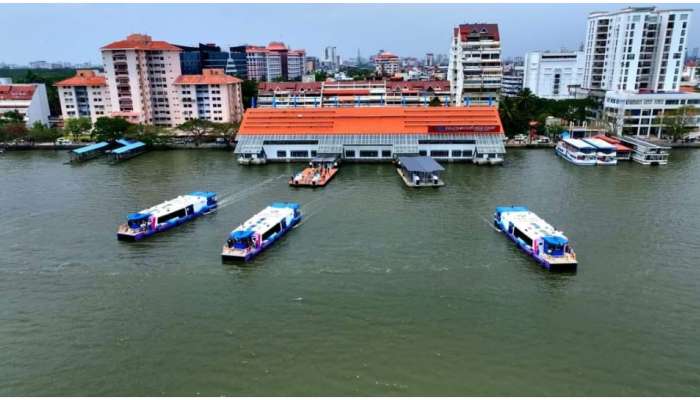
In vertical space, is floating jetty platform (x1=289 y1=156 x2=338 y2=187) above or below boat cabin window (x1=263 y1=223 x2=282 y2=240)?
above

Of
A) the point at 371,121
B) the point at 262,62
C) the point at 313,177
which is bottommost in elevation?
the point at 313,177

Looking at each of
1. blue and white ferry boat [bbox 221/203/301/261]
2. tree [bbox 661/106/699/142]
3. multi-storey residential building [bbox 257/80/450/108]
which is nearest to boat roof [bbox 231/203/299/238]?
blue and white ferry boat [bbox 221/203/301/261]

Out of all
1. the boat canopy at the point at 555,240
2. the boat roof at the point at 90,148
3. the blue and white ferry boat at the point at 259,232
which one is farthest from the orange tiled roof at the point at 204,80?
the boat canopy at the point at 555,240

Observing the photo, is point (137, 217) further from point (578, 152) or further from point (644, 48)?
point (644, 48)

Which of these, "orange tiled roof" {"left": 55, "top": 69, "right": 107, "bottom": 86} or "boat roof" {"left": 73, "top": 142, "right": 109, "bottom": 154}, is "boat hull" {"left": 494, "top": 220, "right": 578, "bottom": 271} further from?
"orange tiled roof" {"left": 55, "top": 69, "right": 107, "bottom": 86}

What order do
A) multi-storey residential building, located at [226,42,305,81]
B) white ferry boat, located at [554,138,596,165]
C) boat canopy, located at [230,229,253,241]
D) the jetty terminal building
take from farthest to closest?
1. multi-storey residential building, located at [226,42,305,81]
2. the jetty terminal building
3. white ferry boat, located at [554,138,596,165]
4. boat canopy, located at [230,229,253,241]

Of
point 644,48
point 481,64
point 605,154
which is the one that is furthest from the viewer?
point 481,64

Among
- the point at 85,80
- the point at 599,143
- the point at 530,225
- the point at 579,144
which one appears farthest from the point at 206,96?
the point at 530,225
